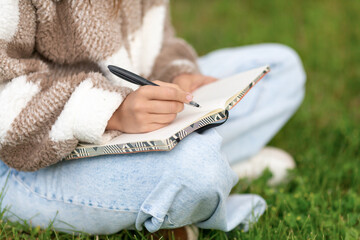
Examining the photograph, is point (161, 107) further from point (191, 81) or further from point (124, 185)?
point (191, 81)

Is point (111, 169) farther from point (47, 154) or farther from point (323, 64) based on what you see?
point (323, 64)

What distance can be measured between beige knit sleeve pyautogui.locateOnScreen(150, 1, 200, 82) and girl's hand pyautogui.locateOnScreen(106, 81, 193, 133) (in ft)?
1.05

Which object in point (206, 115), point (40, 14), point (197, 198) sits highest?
point (40, 14)

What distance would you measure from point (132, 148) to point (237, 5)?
2.32 metres

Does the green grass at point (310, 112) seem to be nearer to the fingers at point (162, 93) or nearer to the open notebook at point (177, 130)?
the open notebook at point (177, 130)

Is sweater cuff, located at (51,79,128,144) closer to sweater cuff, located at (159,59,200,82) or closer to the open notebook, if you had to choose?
the open notebook

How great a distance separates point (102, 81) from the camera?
1021 millimetres

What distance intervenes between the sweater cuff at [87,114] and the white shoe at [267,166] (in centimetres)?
68

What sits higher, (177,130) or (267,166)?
(177,130)

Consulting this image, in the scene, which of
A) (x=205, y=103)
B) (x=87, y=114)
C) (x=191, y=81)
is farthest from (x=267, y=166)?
(x=87, y=114)

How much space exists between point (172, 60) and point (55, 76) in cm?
40

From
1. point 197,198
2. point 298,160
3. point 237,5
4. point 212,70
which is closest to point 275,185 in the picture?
point 298,160

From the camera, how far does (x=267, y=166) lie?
5.02 ft

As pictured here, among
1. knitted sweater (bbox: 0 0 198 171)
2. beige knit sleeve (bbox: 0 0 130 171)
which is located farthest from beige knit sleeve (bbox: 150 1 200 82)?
beige knit sleeve (bbox: 0 0 130 171)
